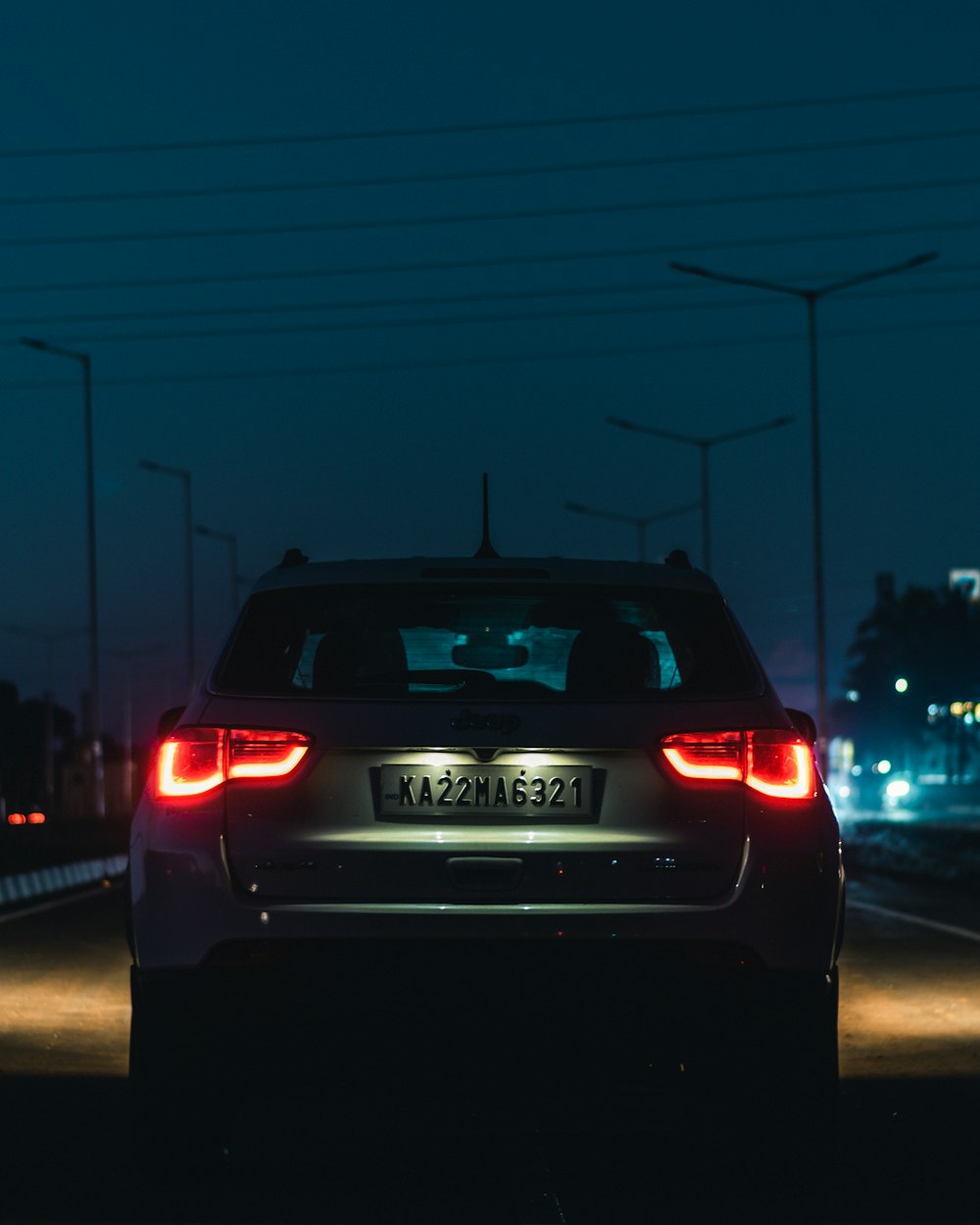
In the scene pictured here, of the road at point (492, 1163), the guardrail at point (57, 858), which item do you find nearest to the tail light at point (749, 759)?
the road at point (492, 1163)

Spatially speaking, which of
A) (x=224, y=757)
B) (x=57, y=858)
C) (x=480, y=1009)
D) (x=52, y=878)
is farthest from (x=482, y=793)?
(x=57, y=858)

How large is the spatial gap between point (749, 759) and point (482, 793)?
758 millimetres

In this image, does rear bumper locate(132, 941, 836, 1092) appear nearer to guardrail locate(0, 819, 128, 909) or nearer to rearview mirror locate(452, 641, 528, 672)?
rearview mirror locate(452, 641, 528, 672)

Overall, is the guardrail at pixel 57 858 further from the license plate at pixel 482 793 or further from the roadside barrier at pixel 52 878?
the license plate at pixel 482 793

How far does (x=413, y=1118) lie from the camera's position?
882 cm

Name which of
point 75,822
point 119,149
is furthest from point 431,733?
point 75,822

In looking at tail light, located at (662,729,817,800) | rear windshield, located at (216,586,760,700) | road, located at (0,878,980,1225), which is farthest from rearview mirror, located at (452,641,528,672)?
road, located at (0,878,980,1225)

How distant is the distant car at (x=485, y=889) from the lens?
6281 millimetres

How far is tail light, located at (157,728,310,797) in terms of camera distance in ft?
21.0

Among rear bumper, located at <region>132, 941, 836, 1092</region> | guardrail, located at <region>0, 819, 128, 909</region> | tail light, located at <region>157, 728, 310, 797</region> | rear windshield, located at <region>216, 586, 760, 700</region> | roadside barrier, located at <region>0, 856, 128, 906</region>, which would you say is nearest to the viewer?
rear bumper, located at <region>132, 941, 836, 1092</region>

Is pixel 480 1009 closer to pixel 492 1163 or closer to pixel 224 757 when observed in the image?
pixel 224 757

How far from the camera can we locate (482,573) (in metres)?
6.89

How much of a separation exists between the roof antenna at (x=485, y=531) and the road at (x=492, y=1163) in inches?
77.2

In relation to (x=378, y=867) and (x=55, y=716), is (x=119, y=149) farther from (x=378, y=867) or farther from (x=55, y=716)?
(x=55, y=716)
